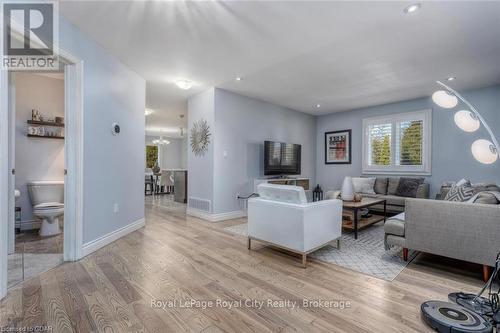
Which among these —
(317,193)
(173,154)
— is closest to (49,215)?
(317,193)

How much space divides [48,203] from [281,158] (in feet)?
14.2

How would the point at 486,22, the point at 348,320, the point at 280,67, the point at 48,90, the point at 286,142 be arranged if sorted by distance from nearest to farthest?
the point at 348,320, the point at 486,22, the point at 280,67, the point at 48,90, the point at 286,142

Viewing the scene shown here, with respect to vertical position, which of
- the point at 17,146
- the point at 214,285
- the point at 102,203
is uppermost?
the point at 17,146

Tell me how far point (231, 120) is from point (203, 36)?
84.7 inches

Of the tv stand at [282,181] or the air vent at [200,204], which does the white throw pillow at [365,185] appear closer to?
the tv stand at [282,181]

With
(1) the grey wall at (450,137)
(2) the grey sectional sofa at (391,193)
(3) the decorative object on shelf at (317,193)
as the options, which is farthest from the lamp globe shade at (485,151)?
(3) the decorative object on shelf at (317,193)

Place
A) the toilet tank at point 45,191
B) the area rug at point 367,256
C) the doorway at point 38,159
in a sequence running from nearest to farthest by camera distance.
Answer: the area rug at point 367,256
the doorway at point 38,159
the toilet tank at point 45,191

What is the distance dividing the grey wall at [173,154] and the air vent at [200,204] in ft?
21.8

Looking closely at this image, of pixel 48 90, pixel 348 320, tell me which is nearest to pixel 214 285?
pixel 348 320

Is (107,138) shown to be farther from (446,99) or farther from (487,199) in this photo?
(487,199)

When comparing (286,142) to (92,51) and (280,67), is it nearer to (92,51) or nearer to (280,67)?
(280,67)

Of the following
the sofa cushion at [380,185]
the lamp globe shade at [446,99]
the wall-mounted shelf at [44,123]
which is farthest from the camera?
the sofa cushion at [380,185]

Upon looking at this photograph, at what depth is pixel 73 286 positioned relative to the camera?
78.0 inches

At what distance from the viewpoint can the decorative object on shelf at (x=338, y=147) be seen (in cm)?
623
